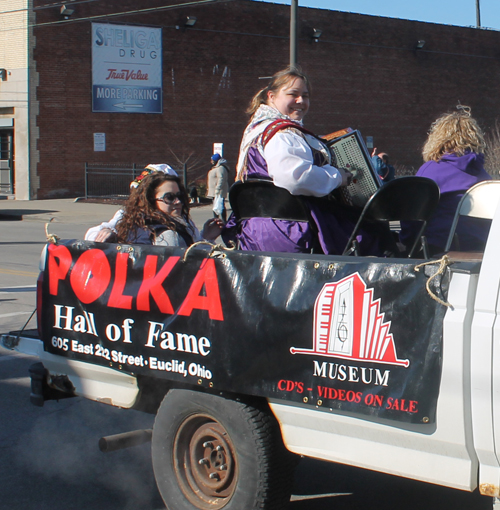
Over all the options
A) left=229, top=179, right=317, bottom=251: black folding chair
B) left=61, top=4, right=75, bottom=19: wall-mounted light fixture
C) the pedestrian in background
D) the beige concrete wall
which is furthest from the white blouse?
left=61, top=4, right=75, bottom=19: wall-mounted light fixture

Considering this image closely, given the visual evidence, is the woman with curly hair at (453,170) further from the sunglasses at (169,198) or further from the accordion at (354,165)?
the sunglasses at (169,198)

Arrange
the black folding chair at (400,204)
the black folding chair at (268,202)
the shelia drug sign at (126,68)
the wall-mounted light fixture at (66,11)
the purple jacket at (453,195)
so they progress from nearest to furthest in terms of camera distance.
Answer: the black folding chair at (400,204) < the black folding chair at (268,202) < the purple jacket at (453,195) < the wall-mounted light fixture at (66,11) < the shelia drug sign at (126,68)

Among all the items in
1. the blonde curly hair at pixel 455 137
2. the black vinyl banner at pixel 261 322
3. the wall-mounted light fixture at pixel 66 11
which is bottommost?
the black vinyl banner at pixel 261 322

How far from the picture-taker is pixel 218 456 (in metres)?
3.37

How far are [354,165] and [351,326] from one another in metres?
1.31

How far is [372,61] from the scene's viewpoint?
3741 centimetres

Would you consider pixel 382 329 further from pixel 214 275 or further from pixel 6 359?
pixel 6 359

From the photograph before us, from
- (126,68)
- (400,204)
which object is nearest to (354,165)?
(400,204)

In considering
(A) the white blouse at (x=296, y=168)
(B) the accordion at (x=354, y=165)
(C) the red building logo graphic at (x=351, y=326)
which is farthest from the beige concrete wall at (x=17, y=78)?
(C) the red building logo graphic at (x=351, y=326)

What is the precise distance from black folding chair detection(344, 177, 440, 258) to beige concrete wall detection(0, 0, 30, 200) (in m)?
26.9

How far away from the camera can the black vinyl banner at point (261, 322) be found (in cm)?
269

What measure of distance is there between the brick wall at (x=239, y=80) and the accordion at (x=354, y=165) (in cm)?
2670

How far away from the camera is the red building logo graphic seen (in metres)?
2.73

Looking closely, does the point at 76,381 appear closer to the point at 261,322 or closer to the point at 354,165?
the point at 261,322
